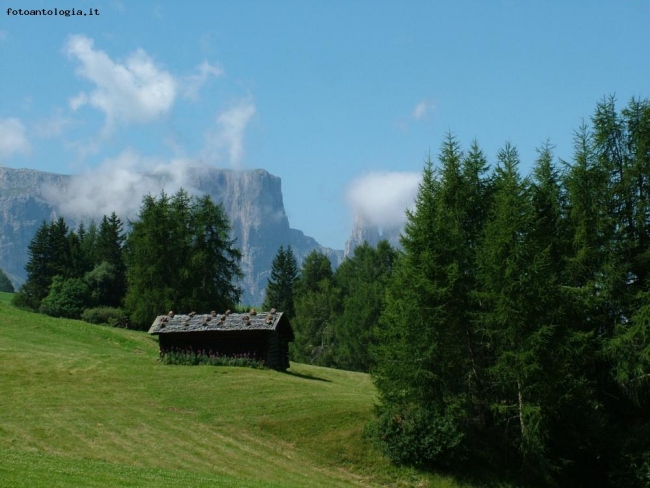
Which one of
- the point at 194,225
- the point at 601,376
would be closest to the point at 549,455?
the point at 601,376

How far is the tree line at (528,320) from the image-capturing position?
99.4 feet

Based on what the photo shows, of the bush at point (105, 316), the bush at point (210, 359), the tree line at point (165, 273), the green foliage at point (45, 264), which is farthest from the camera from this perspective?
the green foliage at point (45, 264)

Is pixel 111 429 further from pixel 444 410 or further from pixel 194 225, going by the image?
pixel 194 225

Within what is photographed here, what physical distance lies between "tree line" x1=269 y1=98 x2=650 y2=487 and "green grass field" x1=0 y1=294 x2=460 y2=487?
269cm

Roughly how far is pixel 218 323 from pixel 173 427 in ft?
54.6

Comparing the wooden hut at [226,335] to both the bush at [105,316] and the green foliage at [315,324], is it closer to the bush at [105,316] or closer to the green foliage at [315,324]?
the bush at [105,316]

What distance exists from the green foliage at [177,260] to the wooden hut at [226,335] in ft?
63.9

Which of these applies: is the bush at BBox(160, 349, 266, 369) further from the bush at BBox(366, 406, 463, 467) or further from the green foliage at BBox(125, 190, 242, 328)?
the green foliage at BBox(125, 190, 242, 328)

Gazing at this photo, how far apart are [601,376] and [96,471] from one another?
75.2ft

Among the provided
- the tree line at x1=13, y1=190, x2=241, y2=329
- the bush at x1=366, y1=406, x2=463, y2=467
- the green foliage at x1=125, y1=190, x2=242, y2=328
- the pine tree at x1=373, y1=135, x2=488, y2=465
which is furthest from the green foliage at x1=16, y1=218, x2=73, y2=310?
the bush at x1=366, y1=406, x2=463, y2=467

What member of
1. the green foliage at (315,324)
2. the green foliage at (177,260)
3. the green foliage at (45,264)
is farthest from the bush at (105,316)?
the green foliage at (315,324)

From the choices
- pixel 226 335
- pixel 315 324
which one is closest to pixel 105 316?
pixel 226 335

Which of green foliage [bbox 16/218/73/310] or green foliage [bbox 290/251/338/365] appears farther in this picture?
green foliage [bbox 290/251/338/365]

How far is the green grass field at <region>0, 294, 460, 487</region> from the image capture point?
23266mm
